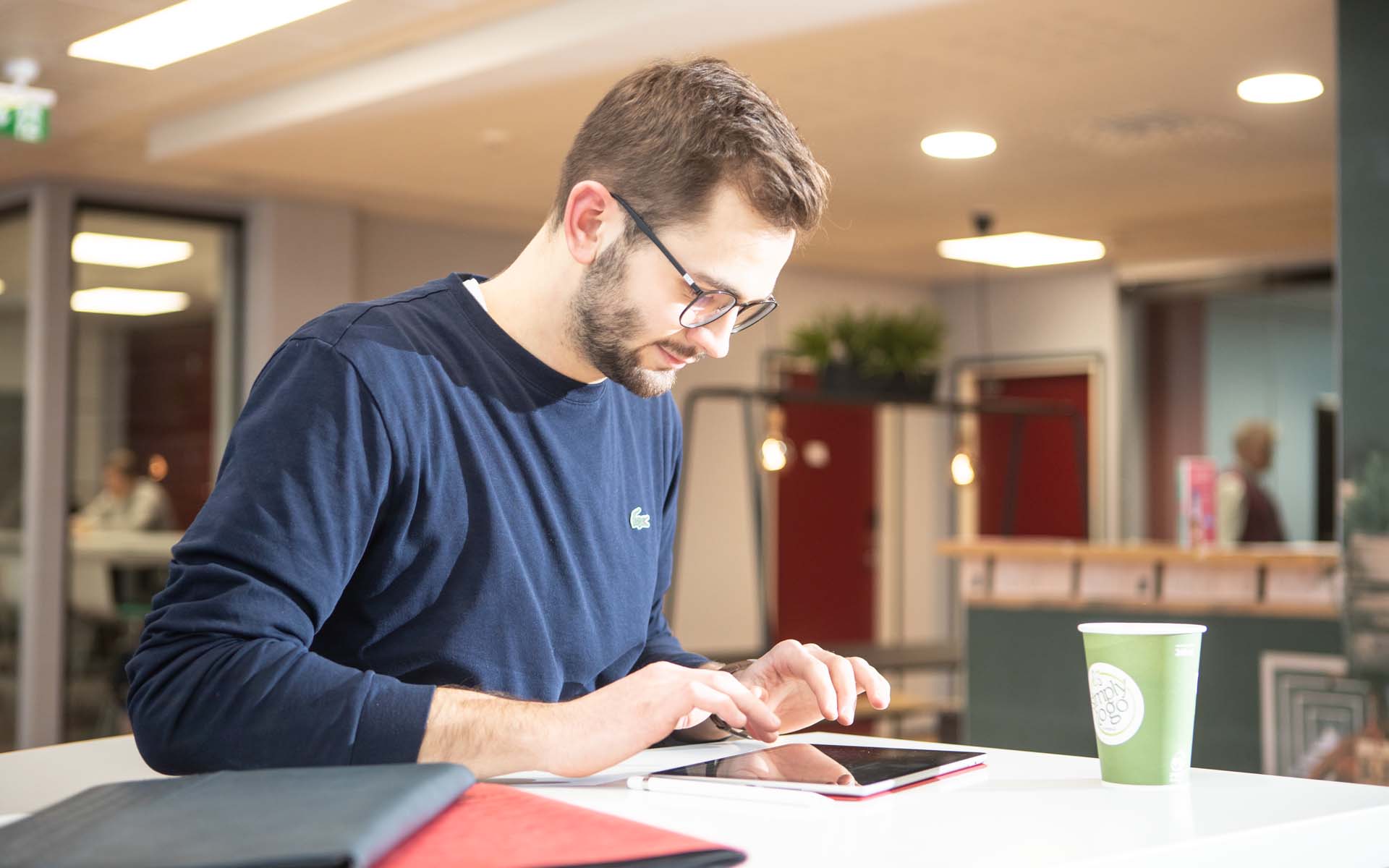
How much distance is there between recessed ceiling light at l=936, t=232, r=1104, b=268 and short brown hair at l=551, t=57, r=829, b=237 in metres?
5.01

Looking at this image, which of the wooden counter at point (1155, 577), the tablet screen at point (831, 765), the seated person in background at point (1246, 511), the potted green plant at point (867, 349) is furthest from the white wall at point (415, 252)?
the tablet screen at point (831, 765)

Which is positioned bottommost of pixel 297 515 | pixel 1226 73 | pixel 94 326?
pixel 297 515

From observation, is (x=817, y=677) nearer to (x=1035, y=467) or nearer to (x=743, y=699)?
(x=743, y=699)

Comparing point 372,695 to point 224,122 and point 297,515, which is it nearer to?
point 297,515

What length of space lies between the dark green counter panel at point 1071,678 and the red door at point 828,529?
2875mm

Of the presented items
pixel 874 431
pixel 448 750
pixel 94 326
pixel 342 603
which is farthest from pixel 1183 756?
pixel 874 431

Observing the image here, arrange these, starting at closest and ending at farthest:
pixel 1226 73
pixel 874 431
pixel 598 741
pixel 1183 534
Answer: pixel 598 741 < pixel 1226 73 < pixel 1183 534 < pixel 874 431

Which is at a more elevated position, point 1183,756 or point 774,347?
point 774,347

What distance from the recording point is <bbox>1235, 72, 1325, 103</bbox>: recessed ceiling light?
4.04 meters

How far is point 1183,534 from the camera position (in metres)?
4.70

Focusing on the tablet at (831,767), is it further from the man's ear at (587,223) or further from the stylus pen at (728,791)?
the man's ear at (587,223)

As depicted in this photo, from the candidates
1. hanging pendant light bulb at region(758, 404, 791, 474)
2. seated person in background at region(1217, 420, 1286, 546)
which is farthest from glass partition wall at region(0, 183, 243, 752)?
seated person in background at region(1217, 420, 1286, 546)

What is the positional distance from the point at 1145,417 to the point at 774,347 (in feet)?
6.17

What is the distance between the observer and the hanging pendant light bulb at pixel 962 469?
611cm
